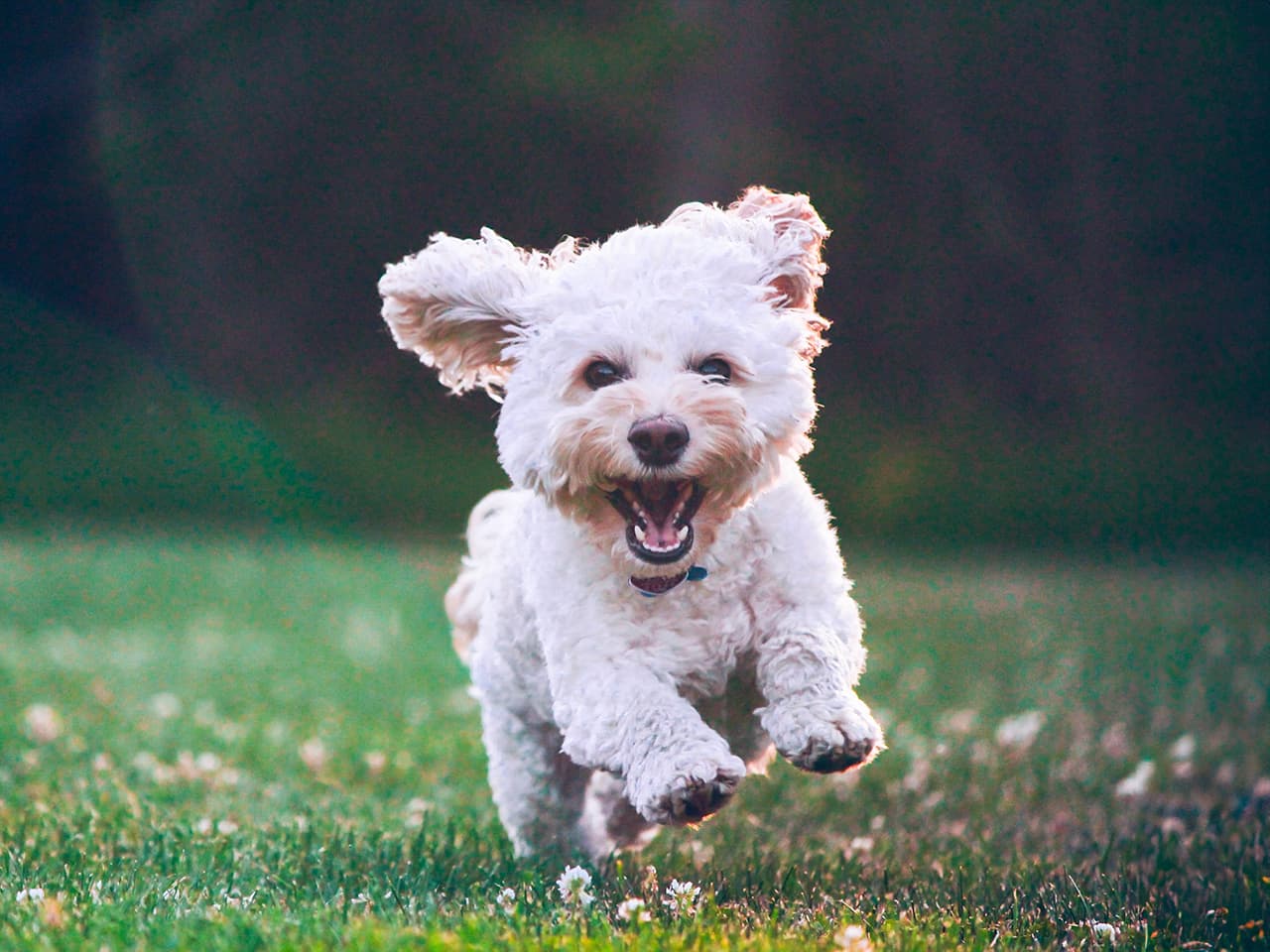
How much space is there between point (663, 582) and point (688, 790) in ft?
1.99

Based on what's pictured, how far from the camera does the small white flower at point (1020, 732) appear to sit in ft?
21.1

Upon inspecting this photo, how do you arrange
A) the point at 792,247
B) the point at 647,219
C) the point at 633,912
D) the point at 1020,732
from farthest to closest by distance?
the point at 647,219
the point at 1020,732
the point at 792,247
the point at 633,912

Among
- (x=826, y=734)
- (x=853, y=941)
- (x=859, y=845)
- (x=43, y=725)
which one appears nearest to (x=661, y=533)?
(x=826, y=734)

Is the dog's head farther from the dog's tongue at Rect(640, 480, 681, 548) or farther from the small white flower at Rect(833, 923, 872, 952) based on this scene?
the small white flower at Rect(833, 923, 872, 952)

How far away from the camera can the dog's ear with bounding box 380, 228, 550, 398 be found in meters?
3.89

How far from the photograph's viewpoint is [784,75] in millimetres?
16547

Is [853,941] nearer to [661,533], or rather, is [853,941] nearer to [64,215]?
[661,533]

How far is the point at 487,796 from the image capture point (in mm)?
5641

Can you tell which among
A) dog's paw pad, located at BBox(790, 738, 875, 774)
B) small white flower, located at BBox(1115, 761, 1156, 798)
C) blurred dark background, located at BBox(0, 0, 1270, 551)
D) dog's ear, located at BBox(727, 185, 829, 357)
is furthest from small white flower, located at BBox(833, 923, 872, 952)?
blurred dark background, located at BBox(0, 0, 1270, 551)

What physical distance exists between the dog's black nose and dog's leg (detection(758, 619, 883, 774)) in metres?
0.56

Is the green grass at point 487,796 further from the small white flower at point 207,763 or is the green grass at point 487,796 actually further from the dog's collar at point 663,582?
the dog's collar at point 663,582

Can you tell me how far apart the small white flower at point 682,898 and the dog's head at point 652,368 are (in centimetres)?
78

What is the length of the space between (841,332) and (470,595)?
1194 cm

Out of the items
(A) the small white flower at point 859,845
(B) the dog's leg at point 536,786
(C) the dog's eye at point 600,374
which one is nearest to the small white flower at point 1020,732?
(A) the small white flower at point 859,845
